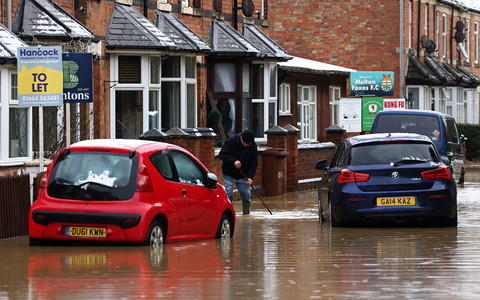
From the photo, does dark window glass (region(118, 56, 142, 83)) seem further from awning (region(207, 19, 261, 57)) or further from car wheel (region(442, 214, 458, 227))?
car wheel (region(442, 214, 458, 227))

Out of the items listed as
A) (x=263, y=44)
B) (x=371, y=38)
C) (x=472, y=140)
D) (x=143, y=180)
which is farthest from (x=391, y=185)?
(x=371, y=38)

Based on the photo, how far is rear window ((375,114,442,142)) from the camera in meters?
25.3

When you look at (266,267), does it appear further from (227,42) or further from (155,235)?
(227,42)

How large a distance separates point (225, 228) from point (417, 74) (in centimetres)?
3684

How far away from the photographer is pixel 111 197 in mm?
13281

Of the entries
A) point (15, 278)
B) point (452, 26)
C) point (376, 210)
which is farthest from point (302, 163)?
point (452, 26)

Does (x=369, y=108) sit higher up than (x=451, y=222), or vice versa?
(x=369, y=108)

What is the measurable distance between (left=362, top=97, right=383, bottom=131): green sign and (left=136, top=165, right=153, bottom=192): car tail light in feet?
76.3

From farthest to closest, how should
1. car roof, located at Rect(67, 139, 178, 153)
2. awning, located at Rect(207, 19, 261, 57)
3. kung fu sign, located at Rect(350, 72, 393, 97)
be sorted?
kung fu sign, located at Rect(350, 72, 393, 97) → awning, located at Rect(207, 19, 261, 57) → car roof, located at Rect(67, 139, 178, 153)

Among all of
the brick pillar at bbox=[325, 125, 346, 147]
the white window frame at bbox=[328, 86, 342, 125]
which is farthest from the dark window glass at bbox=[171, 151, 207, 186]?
the white window frame at bbox=[328, 86, 342, 125]

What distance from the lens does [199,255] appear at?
42.1 feet

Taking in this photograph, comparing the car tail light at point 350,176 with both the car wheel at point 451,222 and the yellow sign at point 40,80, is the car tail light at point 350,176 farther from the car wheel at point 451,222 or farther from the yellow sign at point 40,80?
the yellow sign at point 40,80

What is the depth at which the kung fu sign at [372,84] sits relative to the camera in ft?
126

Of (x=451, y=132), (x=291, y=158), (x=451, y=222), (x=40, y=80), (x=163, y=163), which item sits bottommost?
(x=451, y=222)
